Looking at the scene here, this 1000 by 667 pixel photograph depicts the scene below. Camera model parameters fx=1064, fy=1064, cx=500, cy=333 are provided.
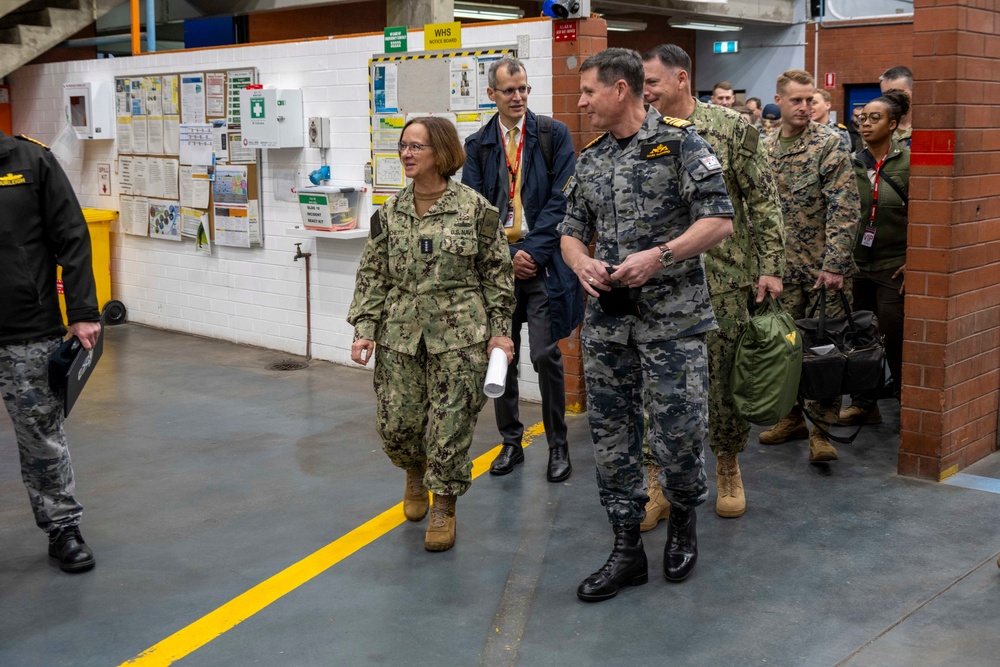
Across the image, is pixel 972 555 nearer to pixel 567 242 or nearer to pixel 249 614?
pixel 567 242

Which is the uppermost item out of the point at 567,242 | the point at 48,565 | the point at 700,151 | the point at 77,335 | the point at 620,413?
the point at 700,151

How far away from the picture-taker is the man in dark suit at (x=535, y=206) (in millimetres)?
5059

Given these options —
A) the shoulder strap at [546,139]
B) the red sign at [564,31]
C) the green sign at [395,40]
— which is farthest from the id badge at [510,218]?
the green sign at [395,40]

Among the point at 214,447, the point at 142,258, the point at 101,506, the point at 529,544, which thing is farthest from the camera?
the point at 142,258

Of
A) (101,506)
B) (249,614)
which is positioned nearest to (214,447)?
(101,506)

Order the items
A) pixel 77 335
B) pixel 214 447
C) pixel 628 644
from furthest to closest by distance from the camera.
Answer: pixel 214 447
pixel 77 335
pixel 628 644

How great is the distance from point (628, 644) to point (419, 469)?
4.57ft

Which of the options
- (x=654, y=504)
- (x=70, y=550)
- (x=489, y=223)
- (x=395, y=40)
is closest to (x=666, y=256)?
(x=489, y=223)

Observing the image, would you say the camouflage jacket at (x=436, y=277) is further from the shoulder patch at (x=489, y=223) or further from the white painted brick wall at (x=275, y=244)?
the white painted brick wall at (x=275, y=244)

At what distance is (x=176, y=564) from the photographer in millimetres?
4266

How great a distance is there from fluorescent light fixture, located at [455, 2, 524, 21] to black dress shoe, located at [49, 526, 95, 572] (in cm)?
1145

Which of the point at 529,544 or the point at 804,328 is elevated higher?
the point at 804,328

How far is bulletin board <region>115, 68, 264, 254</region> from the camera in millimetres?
8266

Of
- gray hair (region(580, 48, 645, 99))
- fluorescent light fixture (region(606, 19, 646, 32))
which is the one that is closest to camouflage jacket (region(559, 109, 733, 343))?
gray hair (region(580, 48, 645, 99))
